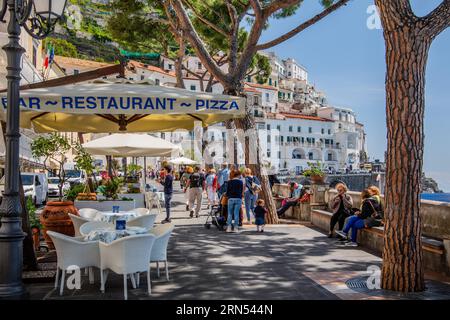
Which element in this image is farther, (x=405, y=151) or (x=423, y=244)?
(x=423, y=244)

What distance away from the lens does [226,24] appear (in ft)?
64.6

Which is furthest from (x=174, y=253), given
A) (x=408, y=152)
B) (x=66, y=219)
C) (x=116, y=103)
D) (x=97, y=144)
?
(x=97, y=144)

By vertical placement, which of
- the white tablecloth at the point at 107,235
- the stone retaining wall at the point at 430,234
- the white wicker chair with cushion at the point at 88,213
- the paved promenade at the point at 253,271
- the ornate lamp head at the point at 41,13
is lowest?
the paved promenade at the point at 253,271

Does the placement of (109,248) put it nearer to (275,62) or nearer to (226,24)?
(226,24)

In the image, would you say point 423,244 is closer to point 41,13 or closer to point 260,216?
point 260,216

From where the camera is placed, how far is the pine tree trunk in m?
6.25

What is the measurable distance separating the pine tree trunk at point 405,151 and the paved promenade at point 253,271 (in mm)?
404

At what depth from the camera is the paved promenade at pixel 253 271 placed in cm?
615

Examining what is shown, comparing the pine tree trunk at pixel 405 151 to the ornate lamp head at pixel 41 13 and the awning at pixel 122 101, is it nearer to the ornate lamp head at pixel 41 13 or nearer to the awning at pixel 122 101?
the awning at pixel 122 101

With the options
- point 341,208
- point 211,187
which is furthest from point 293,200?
point 341,208

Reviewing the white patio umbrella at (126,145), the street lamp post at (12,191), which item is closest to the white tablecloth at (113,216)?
the street lamp post at (12,191)

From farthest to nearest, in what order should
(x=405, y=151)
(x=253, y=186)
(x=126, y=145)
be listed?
1. (x=253, y=186)
2. (x=126, y=145)
3. (x=405, y=151)

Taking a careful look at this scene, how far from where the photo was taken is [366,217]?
10.3m

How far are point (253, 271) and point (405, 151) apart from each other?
282 centimetres
